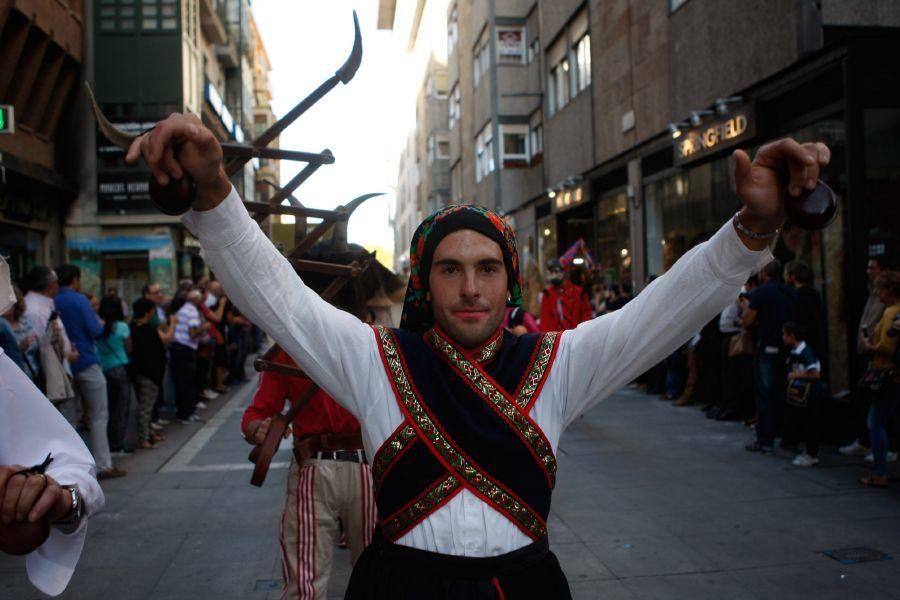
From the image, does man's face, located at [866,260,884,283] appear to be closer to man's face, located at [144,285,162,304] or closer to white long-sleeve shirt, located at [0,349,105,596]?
white long-sleeve shirt, located at [0,349,105,596]

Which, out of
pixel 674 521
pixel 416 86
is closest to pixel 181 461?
pixel 674 521

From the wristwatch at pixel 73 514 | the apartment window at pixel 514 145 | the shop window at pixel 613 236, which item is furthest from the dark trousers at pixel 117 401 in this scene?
the apartment window at pixel 514 145

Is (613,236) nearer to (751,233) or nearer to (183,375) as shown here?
(183,375)

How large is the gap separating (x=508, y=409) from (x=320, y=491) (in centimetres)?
169

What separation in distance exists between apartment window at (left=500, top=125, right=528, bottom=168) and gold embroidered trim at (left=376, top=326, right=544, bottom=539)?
2417cm

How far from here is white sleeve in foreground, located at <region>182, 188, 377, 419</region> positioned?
177 centimetres

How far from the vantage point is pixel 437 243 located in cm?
219

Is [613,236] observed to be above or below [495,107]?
below

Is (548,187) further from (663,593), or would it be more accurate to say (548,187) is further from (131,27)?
(663,593)

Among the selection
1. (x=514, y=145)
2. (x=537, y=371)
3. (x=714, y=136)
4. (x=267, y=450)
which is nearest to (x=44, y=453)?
(x=537, y=371)

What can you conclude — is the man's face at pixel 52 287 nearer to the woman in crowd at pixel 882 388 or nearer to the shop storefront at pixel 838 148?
the shop storefront at pixel 838 148

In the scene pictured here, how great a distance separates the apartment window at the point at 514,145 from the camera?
25.8m

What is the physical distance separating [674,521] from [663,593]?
1.54m

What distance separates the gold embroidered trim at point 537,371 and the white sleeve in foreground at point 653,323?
0.03m
